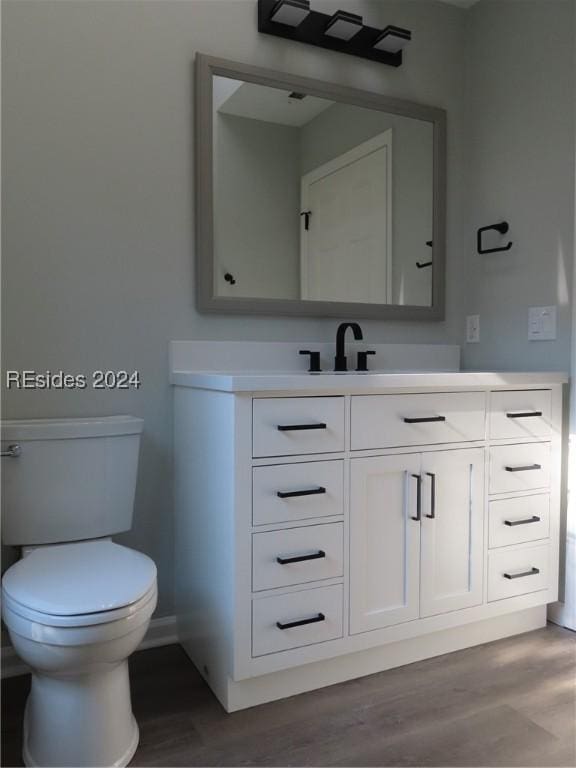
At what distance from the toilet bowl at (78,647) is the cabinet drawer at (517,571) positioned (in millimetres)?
1160

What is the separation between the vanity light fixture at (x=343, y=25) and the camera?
2.14 m

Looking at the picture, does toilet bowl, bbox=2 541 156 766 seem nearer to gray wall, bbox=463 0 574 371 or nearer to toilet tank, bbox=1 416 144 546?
toilet tank, bbox=1 416 144 546

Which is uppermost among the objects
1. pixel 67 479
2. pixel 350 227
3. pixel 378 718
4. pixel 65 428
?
pixel 350 227

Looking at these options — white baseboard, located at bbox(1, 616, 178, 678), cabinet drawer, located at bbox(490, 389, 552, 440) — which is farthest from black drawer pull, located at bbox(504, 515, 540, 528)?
white baseboard, located at bbox(1, 616, 178, 678)

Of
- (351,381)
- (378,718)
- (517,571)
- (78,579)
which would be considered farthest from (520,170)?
(78,579)

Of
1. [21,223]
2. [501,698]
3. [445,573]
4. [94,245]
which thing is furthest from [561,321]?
[21,223]

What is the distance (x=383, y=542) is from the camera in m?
1.77

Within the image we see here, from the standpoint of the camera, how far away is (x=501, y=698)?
169 cm

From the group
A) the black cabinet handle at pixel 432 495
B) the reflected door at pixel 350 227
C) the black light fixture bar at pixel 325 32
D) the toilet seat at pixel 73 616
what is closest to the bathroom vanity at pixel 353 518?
the black cabinet handle at pixel 432 495

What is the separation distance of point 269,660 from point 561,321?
152 cm

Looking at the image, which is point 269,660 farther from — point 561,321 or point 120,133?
point 120,133

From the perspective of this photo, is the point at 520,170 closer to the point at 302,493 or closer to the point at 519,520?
the point at 519,520

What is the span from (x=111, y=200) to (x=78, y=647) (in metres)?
1.32

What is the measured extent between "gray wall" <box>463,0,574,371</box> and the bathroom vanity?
0.39 m
